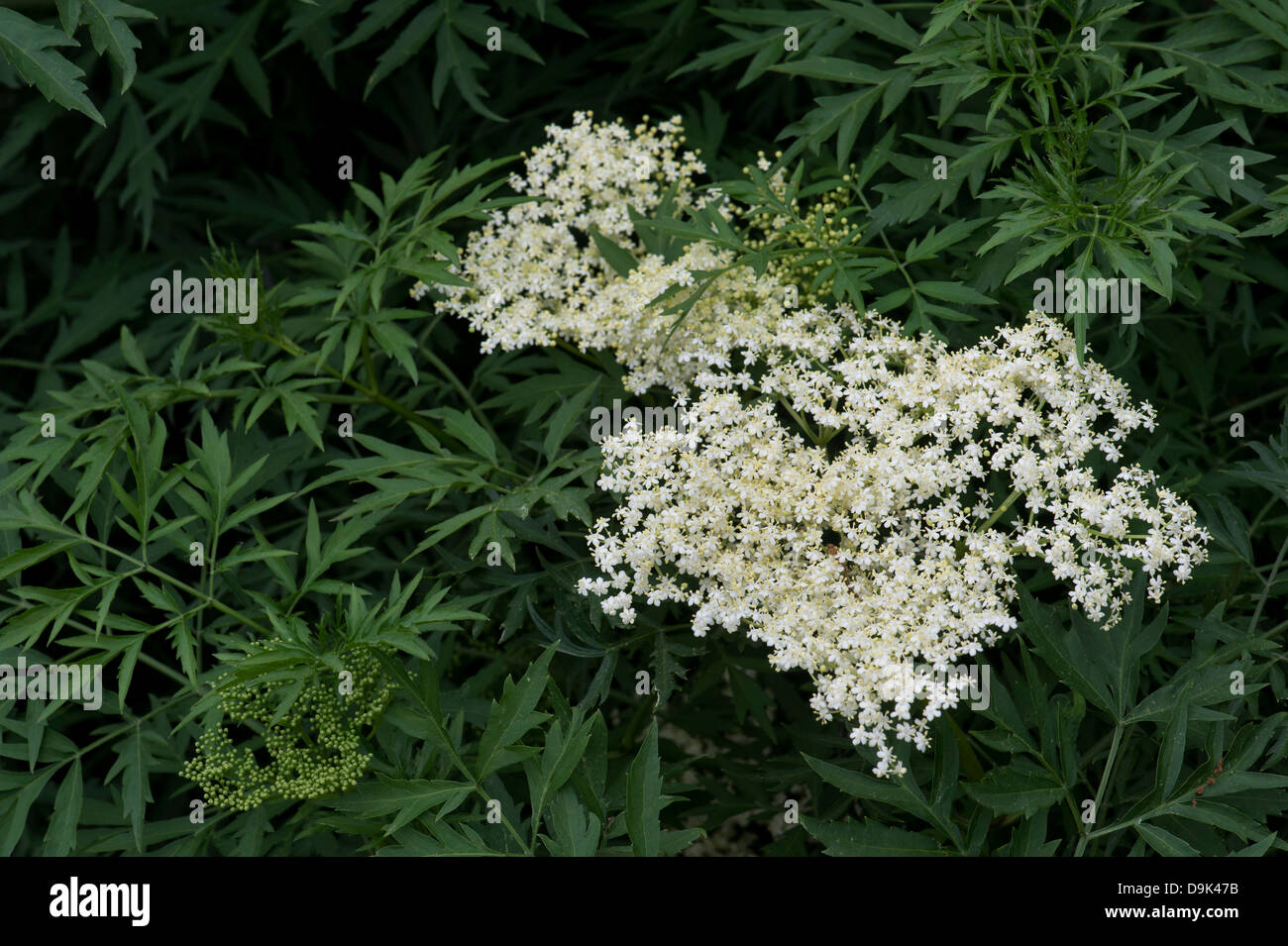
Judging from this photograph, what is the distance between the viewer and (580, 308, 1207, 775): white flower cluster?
2730 millimetres

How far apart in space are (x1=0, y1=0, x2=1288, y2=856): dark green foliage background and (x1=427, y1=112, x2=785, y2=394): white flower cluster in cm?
16

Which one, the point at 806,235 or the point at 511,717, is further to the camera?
the point at 806,235

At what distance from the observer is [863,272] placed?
11.0 ft

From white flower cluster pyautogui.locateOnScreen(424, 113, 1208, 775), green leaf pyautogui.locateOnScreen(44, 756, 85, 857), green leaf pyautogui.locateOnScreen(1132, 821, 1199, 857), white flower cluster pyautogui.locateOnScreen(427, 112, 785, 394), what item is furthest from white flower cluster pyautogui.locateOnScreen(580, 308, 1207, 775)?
green leaf pyautogui.locateOnScreen(44, 756, 85, 857)

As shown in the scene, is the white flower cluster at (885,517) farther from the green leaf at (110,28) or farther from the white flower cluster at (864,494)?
the green leaf at (110,28)

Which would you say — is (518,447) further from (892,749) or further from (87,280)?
(87,280)

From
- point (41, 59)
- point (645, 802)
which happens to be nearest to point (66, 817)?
point (645, 802)

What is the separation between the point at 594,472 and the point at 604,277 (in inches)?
27.3

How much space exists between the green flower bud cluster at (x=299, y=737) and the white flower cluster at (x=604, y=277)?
1.02 m

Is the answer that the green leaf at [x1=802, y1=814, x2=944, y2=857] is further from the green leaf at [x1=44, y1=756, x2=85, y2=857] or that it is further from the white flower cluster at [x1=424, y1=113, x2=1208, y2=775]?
the green leaf at [x1=44, y1=756, x2=85, y2=857]

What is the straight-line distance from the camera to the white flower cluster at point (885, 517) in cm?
273

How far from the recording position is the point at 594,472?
3.29m

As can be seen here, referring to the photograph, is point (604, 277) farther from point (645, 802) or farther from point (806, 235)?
point (645, 802)
